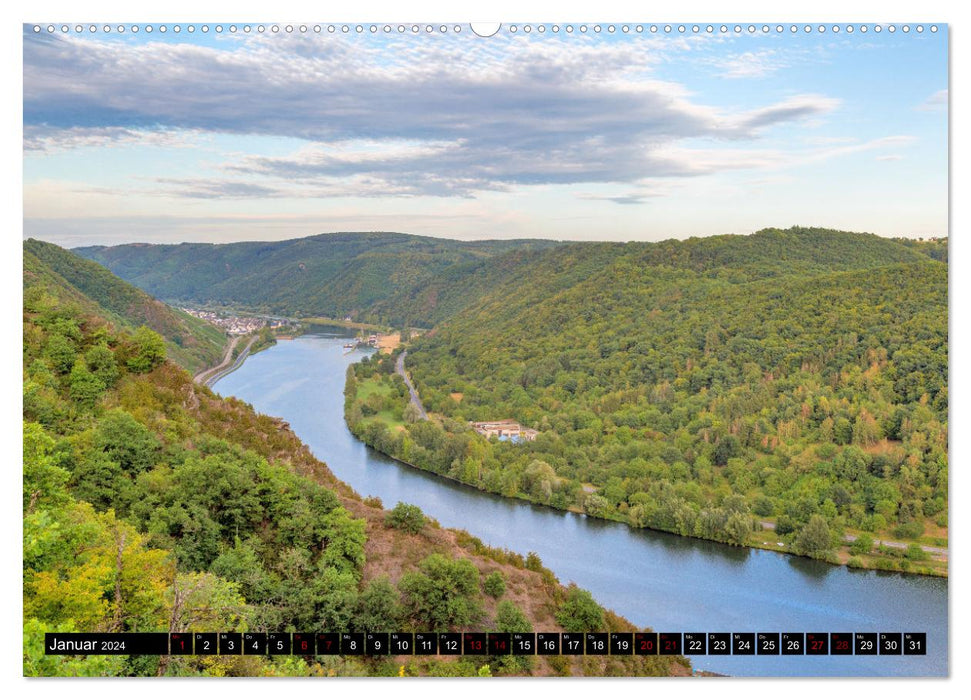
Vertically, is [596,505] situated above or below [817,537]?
below

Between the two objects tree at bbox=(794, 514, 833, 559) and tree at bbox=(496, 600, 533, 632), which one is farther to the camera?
tree at bbox=(794, 514, 833, 559)

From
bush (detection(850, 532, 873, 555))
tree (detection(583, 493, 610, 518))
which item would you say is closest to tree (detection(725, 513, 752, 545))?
bush (detection(850, 532, 873, 555))

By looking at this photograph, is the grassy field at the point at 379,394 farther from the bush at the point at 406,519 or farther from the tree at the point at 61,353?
the bush at the point at 406,519

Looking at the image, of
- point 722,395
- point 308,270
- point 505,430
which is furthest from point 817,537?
point 308,270

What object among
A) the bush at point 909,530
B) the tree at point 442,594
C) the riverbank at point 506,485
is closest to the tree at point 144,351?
the tree at point 442,594

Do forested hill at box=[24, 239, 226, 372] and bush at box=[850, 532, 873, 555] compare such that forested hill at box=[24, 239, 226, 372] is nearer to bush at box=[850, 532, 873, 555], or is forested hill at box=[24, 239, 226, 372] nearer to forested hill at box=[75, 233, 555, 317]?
forested hill at box=[75, 233, 555, 317]

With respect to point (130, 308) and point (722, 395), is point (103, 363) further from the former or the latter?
point (130, 308)

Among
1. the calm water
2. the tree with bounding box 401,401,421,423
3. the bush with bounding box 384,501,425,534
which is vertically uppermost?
the bush with bounding box 384,501,425,534
